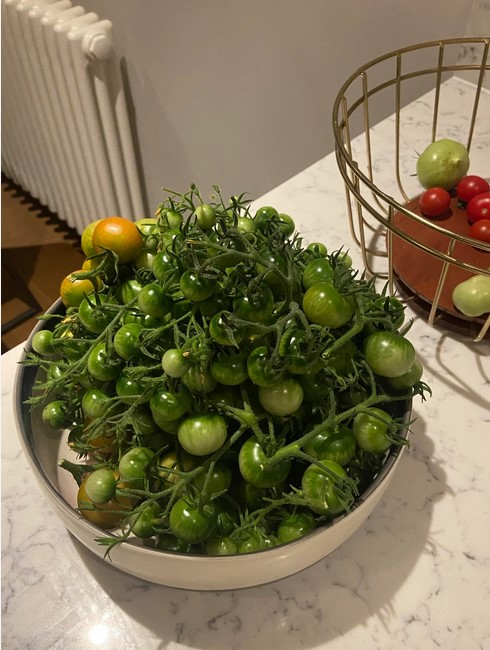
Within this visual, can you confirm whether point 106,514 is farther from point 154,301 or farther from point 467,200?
point 467,200

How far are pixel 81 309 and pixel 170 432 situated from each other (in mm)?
124

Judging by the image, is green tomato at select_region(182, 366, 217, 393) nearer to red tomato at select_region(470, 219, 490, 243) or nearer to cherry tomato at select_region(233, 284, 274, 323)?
cherry tomato at select_region(233, 284, 274, 323)

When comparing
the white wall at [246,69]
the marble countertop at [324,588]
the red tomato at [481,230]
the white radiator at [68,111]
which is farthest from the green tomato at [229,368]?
the white radiator at [68,111]

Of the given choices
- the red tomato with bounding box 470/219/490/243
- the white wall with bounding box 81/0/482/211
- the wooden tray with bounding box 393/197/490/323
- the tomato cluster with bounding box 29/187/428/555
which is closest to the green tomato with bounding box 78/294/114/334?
the tomato cluster with bounding box 29/187/428/555

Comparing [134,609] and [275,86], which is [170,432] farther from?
[275,86]

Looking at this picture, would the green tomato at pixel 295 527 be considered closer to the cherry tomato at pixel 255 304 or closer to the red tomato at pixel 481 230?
the cherry tomato at pixel 255 304

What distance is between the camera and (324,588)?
502 millimetres

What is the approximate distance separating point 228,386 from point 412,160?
0.66 metres

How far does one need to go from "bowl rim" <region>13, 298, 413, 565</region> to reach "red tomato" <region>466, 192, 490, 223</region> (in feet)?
1.36

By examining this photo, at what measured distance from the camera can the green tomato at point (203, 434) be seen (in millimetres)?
A: 385

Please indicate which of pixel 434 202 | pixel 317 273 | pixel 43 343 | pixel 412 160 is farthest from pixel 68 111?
pixel 317 273

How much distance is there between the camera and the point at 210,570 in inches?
15.7

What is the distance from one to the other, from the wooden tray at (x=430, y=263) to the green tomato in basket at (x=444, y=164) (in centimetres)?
8

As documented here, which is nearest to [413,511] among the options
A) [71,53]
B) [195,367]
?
[195,367]
